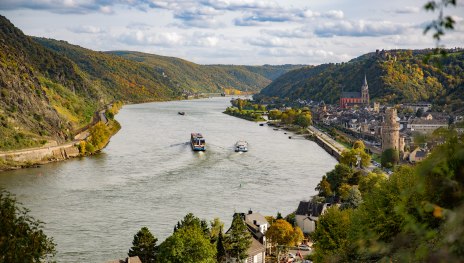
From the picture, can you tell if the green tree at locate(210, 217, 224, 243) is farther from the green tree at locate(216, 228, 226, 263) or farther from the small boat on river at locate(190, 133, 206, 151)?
the small boat on river at locate(190, 133, 206, 151)

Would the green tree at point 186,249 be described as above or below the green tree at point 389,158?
above

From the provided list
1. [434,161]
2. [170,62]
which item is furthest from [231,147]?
[170,62]

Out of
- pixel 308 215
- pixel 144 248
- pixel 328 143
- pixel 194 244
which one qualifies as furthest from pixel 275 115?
pixel 194 244

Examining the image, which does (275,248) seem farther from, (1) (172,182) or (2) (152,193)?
(1) (172,182)

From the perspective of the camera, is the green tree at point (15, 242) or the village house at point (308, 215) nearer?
the green tree at point (15, 242)

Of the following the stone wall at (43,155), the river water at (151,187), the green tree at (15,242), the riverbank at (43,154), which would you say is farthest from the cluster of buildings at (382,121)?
the green tree at (15,242)

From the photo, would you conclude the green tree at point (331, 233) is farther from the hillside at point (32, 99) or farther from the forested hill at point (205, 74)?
the forested hill at point (205, 74)
